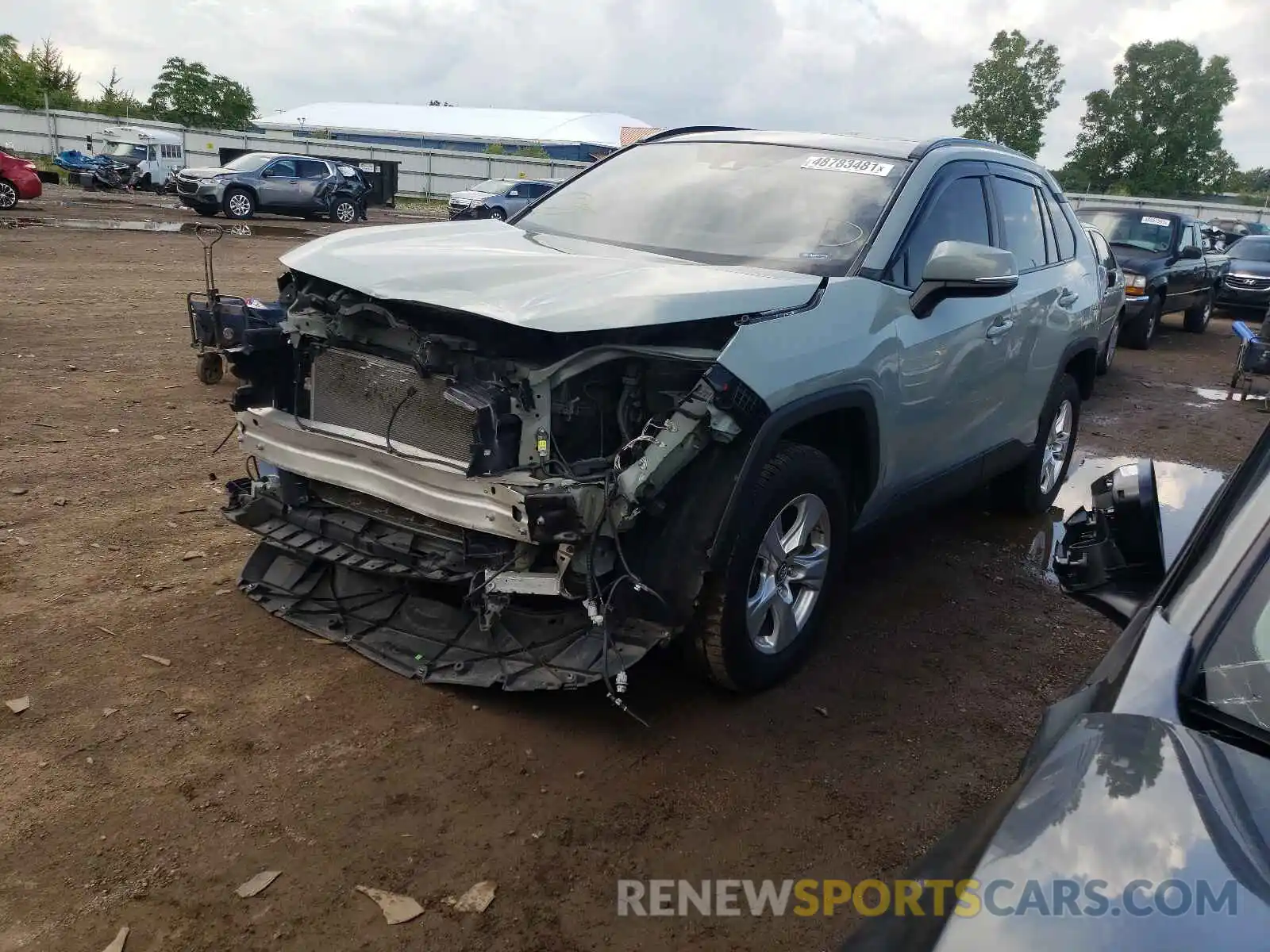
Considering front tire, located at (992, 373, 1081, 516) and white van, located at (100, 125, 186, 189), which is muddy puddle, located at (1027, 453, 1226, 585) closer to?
front tire, located at (992, 373, 1081, 516)

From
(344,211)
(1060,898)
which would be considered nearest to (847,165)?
(1060,898)

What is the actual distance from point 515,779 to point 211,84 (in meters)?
59.6

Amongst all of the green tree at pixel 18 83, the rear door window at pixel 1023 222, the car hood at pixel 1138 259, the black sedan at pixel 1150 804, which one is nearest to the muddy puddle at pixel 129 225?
the car hood at pixel 1138 259

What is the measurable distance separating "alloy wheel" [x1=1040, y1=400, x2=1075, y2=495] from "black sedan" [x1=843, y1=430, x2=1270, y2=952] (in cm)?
403

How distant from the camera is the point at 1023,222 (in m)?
5.20

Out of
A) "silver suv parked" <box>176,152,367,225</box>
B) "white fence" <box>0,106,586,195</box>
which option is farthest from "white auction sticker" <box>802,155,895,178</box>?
"white fence" <box>0,106,586,195</box>

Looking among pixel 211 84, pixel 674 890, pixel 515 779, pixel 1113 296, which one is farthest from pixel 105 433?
pixel 211 84

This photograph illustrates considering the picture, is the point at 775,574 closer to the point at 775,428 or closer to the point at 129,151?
the point at 775,428

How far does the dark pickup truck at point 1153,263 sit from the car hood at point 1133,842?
1274cm

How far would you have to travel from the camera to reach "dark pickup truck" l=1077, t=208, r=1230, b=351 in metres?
13.1

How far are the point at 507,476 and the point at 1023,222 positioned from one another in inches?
136

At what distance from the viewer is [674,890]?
274 cm

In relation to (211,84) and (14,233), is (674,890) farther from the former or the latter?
(211,84)

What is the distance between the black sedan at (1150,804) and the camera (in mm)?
1234
